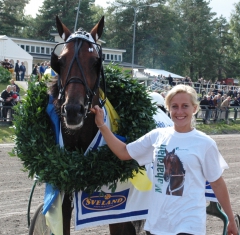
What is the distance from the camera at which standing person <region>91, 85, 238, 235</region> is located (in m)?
3.11

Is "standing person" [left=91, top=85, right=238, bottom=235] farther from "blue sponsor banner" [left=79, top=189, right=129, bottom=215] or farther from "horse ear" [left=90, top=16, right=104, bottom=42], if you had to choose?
"horse ear" [left=90, top=16, right=104, bottom=42]

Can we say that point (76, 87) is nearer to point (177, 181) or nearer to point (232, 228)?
point (177, 181)

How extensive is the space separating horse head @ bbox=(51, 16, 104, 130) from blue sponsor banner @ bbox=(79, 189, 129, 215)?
731mm

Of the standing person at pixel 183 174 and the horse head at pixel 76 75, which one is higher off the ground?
the horse head at pixel 76 75

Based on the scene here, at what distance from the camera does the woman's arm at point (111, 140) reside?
11.9ft

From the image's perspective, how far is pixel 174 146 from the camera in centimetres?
320

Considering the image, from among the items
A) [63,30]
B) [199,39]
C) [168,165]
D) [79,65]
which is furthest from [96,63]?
[199,39]

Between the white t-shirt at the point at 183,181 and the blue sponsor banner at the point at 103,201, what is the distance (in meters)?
0.92

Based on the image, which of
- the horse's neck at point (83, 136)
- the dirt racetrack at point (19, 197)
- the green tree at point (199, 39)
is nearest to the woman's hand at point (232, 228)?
the horse's neck at point (83, 136)

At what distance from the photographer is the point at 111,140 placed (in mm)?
3654

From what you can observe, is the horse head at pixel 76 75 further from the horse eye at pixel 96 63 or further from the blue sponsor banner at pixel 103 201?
the blue sponsor banner at pixel 103 201

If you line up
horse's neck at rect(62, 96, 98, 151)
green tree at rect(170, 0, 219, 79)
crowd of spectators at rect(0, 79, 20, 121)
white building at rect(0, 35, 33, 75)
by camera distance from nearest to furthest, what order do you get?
horse's neck at rect(62, 96, 98, 151) < crowd of spectators at rect(0, 79, 20, 121) < white building at rect(0, 35, 33, 75) < green tree at rect(170, 0, 219, 79)

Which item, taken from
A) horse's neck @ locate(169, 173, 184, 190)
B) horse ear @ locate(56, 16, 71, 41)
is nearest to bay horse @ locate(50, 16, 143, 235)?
horse ear @ locate(56, 16, 71, 41)

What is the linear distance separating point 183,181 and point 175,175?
0.20 ft
